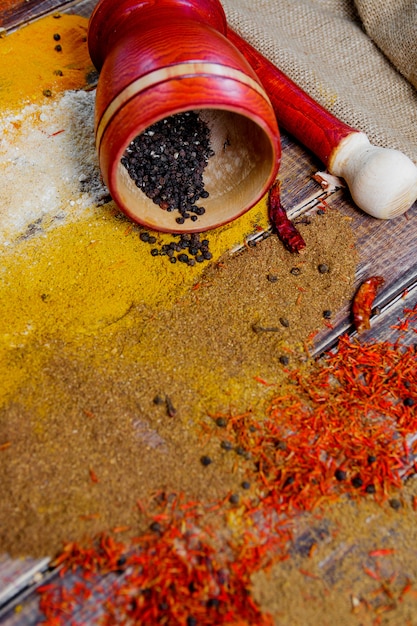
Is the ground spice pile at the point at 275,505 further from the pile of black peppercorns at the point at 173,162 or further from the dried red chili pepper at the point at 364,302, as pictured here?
the pile of black peppercorns at the point at 173,162

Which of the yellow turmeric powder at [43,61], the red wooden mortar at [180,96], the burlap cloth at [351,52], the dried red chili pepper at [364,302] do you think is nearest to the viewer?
the red wooden mortar at [180,96]

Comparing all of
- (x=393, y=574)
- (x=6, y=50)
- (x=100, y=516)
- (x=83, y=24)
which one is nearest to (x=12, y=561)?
(x=100, y=516)

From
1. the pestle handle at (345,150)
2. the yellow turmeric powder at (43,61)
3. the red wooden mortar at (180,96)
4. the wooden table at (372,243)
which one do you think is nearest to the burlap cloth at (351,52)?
the pestle handle at (345,150)

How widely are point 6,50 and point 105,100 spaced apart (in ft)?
4.00

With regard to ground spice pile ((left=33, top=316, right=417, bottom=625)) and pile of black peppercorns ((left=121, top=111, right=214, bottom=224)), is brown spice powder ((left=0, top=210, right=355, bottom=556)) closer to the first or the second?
ground spice pile ((left=33, top=316, right=417, bottom=625))

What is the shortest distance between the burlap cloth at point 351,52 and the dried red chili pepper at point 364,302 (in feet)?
2.04

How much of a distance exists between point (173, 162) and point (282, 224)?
496 mm

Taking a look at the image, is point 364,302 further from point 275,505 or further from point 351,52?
point 351,52

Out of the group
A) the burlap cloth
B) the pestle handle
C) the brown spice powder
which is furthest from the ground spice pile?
the burlap cloth

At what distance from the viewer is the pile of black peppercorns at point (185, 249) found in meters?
2.47

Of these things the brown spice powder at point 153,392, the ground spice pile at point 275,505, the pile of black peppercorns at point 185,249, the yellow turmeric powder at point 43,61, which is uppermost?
the yellow turmeric powder at point 43,61

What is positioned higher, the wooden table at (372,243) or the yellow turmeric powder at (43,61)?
the yellow turmeric powder at (43,61)

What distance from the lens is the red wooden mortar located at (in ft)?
6.59

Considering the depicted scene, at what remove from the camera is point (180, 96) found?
1989 mm
